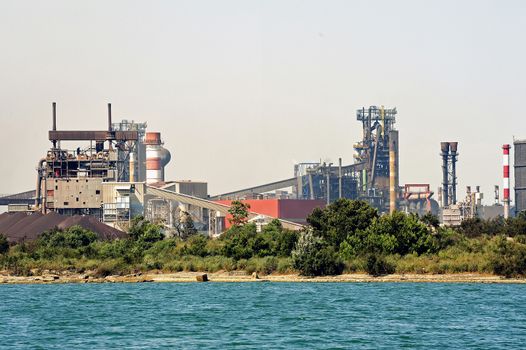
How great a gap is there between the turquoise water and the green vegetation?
4.96m

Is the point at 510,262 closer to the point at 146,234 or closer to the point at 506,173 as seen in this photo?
the point at 146,234

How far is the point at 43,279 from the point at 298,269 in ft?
73.8

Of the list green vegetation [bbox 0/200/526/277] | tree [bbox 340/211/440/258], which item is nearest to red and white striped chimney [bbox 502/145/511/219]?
green vegetation [bbox 0/200/526/277]

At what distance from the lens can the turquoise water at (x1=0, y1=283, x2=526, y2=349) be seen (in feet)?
176

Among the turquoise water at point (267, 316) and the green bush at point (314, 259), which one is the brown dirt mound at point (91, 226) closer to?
the green bush at point (314, 259)

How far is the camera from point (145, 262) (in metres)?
104

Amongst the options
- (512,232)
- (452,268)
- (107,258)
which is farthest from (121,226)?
(452,268)

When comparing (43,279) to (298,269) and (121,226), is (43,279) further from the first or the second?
(121,226)

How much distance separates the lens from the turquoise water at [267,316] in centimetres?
5378

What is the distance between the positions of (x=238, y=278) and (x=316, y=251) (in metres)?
7.41

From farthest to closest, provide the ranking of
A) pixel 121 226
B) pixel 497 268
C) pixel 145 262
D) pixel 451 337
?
pixel 121 226 < pixel 145 262 < pixel 497 268 < pixel 451 337

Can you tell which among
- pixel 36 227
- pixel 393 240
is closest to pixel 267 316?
pixel 393 240

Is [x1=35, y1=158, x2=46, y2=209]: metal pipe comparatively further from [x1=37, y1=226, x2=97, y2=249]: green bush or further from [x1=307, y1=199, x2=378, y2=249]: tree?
[x1=307, y1=199, x2=378, y2=249]: tree

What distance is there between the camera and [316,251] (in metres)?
93.6
